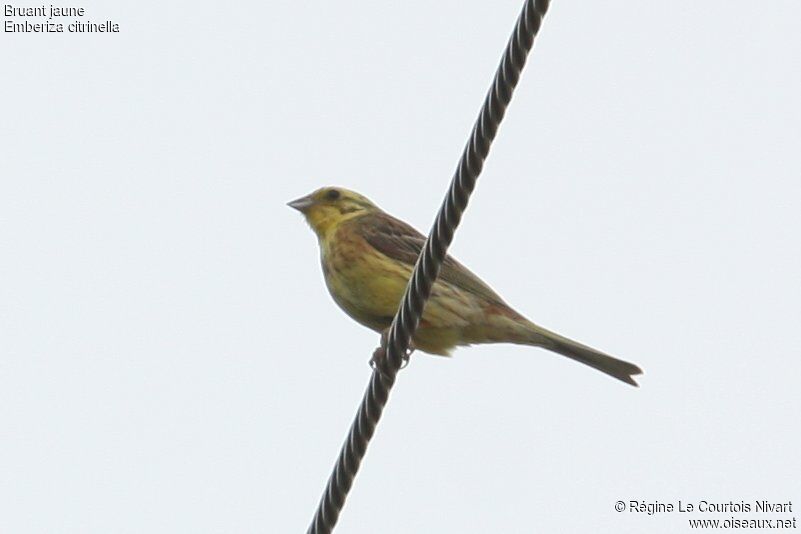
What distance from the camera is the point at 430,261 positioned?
3.92 meters

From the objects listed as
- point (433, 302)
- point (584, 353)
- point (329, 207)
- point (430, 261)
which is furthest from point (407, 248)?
point (430, 261)

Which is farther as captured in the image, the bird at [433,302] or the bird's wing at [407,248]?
the bird's wing at [407,248]

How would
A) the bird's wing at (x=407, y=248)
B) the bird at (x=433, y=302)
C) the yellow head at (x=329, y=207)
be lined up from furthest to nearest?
1. the yellow head at (x=329, y=207)
2. the bird's wing at (x=407, y=248)
3. the bird at (x=433, y=302)

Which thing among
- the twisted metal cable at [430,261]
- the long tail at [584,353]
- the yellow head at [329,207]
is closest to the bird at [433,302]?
the long tail at [584,353]

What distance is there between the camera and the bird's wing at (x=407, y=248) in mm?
6666

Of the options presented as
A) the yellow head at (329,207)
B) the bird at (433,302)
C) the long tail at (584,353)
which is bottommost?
the long tail at (584,353)

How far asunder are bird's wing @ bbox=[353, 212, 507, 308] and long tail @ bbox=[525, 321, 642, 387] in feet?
0.70

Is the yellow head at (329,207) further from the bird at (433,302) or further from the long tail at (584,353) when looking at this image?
the long tail at (584,353)

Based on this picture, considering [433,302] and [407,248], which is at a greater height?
[407,248]

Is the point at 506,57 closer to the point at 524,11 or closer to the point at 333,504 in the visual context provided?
the point at 524,11

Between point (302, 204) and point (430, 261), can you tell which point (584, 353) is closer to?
point (302, 204)

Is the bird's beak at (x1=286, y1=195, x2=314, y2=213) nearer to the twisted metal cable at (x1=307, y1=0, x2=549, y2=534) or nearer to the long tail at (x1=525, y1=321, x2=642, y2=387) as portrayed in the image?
the long tail at (x1=525, y1=321, x2=642, y2=387)

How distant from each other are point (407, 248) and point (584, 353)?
3.27ft

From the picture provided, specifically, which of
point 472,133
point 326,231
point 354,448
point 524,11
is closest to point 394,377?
point 354,448
